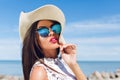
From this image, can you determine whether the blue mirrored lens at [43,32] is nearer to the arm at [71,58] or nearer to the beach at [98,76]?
the arm at [71,58]

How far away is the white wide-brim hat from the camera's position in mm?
3396

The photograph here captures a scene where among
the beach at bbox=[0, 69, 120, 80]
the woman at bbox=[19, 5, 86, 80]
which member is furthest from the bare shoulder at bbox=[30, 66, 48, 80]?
the beach at bbox=[0, 69, 120, 80]

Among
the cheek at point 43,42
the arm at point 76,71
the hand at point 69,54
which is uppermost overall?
the cheek at point 43,42

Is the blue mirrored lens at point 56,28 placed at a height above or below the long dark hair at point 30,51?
above

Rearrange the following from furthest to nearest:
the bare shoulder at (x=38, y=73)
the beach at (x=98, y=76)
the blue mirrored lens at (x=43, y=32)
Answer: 1. the beach at (x=98, y=76)
2. the blue mirrored lens at (x=43, y=32)
3. the bare shoulder at (x=38, y=73)

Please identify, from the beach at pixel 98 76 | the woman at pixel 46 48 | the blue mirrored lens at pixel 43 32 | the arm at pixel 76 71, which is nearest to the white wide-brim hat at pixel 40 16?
the woman at pixel 46 48

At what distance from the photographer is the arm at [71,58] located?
3.46 meters

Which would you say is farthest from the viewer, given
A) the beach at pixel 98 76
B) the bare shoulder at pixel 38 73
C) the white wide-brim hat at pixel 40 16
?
the beach at pixel 98 76

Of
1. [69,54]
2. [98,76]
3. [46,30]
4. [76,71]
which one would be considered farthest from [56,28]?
[98,76]

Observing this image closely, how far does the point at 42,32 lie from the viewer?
329 cm

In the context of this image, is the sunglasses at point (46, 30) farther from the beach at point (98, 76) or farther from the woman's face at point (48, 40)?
the beach at point (98, 76)

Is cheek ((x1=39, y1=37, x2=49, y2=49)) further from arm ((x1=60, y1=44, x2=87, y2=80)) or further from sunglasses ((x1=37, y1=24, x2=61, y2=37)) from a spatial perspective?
arm ((x1=60, y1=44, x2=87, y2=80))

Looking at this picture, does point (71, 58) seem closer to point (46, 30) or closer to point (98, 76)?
point (46, 30)

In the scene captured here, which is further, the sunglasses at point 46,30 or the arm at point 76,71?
the arm at point 76,71
